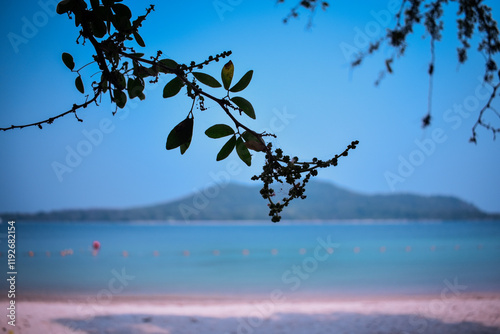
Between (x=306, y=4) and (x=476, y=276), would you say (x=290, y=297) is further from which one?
(x=306, y=4)

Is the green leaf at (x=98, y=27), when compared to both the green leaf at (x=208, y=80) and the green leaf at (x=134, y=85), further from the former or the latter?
the green leaf at (x=208, y=80)

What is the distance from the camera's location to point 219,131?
63 cm

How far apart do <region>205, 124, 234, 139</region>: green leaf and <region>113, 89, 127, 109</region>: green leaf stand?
44 cm

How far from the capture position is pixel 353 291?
1411cm

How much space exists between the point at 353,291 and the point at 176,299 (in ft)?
21.5

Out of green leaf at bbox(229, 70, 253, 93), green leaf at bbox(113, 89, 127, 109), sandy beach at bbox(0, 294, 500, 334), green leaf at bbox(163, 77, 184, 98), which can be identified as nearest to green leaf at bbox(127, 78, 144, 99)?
green leaf at bbox(113, 89, 127, 109)

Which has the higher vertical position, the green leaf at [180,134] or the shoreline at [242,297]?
the green leaf at [180,134]

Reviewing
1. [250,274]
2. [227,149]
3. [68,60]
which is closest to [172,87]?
[227,149]

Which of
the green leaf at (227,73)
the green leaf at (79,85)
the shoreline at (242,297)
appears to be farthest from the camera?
the shoreline at (242,297)

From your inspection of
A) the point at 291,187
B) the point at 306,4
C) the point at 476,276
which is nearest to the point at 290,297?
the point at 476,276

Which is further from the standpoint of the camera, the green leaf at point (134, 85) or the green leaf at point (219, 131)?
the green leaf at point (134, 85)

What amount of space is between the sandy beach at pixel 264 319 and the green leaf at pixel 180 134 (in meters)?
6.75

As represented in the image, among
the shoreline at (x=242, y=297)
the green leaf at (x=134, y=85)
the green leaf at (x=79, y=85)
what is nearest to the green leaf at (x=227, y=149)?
the green leaf at (x=134, y=85)

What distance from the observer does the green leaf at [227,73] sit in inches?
25.9
